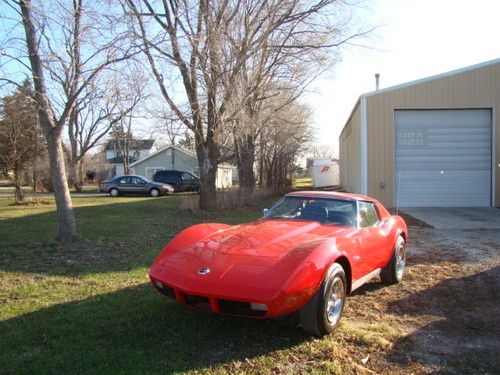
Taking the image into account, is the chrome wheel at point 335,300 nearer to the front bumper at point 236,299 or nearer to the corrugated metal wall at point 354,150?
the front bumper at point 236,299

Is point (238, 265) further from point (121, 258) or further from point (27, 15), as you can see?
point (27, 15)

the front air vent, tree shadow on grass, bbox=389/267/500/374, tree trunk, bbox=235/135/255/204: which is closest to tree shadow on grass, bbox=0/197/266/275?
the front air vent

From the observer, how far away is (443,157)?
17375 mm

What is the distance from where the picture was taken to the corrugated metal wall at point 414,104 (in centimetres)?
1700

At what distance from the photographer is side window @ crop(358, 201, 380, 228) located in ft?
18.2

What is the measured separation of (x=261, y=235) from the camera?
4812mm

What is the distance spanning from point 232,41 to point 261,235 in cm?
1009

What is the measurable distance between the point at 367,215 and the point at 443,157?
13157 mm

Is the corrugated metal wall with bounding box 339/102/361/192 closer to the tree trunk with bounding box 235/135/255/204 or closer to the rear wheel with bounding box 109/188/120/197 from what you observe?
the tree trunk with bounding box 235/135/255/204

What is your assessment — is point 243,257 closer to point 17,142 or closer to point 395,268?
point 395,268

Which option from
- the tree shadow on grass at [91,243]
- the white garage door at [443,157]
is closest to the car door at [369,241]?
the tree shadow on grass at [91,243]

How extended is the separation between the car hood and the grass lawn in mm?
558

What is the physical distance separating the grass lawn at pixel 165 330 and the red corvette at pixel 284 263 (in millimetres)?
333

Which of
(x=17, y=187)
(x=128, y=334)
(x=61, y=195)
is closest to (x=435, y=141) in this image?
(x=61, y=195)
